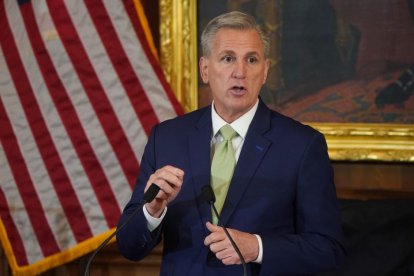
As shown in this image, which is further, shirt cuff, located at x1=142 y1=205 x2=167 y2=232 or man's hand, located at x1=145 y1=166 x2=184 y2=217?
shirt cuff, located at x1=142 y1=205 x2=167 y2=232

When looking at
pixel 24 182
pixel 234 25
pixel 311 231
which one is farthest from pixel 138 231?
pixel 24 182

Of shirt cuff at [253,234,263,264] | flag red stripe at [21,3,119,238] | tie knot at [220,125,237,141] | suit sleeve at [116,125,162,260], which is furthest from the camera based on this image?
flag red stripe at [21,3,119,238]

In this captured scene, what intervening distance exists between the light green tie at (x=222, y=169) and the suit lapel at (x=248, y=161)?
30mm

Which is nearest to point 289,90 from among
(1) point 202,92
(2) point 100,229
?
(1) point 202,92

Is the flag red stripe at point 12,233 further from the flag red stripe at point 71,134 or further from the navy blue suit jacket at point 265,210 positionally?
the navy blue suit jacket at point 265,210

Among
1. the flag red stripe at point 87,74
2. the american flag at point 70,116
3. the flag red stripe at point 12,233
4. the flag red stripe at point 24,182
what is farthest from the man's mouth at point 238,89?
the flag red stripe at point 12,233

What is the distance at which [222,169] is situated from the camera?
2.03m

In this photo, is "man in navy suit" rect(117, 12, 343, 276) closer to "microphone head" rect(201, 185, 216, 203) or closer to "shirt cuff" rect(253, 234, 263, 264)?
"shirt cuff" rect(253, 234, 263, 264)

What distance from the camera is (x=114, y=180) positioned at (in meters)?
3.58

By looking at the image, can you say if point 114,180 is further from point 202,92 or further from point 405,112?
point 405,112

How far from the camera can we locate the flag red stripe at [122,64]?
3559mm

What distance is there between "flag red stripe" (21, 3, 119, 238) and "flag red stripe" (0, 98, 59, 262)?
0.38 ft

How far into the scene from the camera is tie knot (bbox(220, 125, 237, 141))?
208cm

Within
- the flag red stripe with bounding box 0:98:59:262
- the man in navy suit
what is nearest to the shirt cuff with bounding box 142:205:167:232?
the man in navy suit
